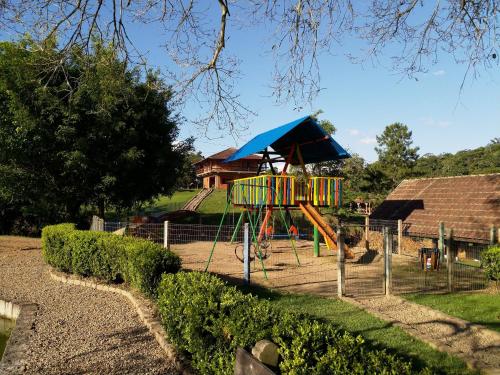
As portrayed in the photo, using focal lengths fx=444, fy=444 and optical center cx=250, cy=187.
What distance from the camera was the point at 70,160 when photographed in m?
18.6

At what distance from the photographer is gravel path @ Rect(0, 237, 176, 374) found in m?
5.46

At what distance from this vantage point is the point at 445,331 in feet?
22.6

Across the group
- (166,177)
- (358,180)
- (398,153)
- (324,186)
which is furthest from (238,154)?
(398,153)

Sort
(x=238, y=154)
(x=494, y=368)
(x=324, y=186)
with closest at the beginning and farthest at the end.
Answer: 1. (x=494, y=368)
2. (x=324, y=186)
3. (x=238, y=154)

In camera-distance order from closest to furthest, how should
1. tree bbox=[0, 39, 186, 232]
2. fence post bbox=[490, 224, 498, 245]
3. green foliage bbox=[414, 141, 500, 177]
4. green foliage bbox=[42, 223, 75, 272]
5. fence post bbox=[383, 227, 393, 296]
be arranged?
fence post bbox=[383, 227, 393, 296], green foliage bbox=[42, 223, 75, 272], fence post bbox=[490, 224, 498, 245], tree bbox=[0, 39, 186, 232], green foliage bbox=[414, 141, 500, 177]

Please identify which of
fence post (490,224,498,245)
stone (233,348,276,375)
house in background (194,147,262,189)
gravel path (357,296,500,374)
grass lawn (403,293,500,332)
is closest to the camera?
stone (233,348,276,375)

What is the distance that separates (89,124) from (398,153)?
45.2m

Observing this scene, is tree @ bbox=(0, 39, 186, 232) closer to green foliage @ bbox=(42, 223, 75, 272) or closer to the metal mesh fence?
green foliage @ bbox=(42, 223, 75, 272)

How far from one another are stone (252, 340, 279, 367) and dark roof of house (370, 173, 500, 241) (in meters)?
14.5

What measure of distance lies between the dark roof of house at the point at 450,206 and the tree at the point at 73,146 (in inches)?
462

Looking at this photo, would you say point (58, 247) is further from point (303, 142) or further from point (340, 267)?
point (303, 142)

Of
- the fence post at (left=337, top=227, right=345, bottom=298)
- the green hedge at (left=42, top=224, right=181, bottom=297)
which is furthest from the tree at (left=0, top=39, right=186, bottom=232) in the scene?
the fence post at (left=337, top=227, right=345, bottom=298)

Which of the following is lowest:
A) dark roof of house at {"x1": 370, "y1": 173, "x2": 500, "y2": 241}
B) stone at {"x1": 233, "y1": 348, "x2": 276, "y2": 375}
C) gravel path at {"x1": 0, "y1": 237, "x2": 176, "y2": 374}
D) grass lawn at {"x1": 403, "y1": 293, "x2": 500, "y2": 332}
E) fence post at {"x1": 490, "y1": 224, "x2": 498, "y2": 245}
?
gravel path at {"x1": 0, "y1": 237, "x2": 176, "y2": 374}

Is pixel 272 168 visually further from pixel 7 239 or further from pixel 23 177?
pixel 7 239
